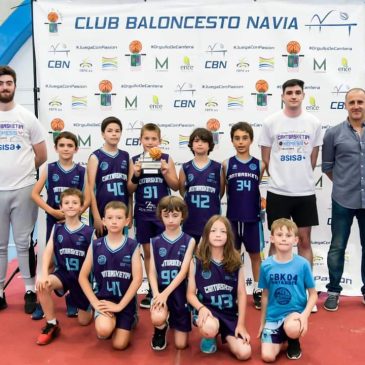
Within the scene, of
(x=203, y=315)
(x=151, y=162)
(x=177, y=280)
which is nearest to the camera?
(x=203, y=315)

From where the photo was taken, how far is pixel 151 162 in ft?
13.2

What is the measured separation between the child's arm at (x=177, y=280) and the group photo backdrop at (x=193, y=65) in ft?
5.02

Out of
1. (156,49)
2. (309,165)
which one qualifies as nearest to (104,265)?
(309,165)

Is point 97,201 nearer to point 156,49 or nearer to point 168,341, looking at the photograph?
point 168,341

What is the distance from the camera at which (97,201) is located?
13.5 ft

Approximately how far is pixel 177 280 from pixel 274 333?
783 millimetres

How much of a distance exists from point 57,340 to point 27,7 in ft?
15.4

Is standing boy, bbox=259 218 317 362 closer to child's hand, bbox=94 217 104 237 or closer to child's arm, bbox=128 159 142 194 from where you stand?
child's arm, bbox=128 159 142 194

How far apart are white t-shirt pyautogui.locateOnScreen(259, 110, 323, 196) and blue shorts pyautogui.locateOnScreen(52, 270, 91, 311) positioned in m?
1.88

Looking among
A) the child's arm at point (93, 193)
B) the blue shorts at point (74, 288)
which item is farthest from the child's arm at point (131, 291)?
the child's arm at point (93, 193)

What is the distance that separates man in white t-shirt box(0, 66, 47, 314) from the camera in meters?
4.00

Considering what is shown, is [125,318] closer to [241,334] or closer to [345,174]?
[241,334]

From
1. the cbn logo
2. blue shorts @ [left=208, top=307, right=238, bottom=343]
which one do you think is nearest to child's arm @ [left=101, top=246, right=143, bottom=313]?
blue shorts @ [left=208, top=307, right=238, bottom=343]

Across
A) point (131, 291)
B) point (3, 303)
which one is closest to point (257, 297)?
point (131, 291)
